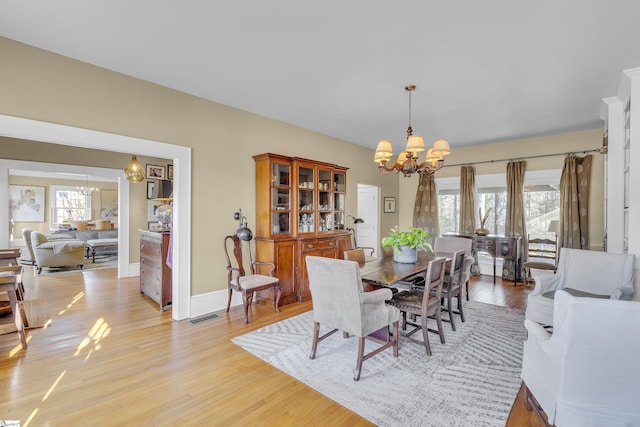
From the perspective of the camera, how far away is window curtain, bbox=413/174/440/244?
6512 millimetres

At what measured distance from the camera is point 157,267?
388 cm

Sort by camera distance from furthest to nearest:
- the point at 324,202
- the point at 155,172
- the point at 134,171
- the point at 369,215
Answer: the point at 369,215
the point at 155,172
the point at 134,171
the point at 324,202

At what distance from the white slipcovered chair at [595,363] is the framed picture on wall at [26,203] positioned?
43.3 feet

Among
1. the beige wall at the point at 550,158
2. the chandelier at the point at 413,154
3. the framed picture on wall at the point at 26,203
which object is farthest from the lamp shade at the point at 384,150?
the framed picture on wall at the point at 26,203

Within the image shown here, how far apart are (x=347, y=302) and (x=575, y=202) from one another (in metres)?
4.85

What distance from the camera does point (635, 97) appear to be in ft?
9.25

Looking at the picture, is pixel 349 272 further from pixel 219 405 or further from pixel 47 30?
pixel 47 30

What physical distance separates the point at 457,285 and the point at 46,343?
430cm

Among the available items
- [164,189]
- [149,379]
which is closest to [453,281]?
[149,379]

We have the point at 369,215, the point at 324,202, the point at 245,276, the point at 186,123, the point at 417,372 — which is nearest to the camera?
the point at 417,372

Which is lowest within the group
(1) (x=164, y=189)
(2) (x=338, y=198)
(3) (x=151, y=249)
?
(3) (x=151, y=249)

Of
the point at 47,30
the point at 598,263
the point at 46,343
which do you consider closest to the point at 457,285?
the point at 598,263

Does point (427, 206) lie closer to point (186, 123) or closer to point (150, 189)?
point (186, 123)

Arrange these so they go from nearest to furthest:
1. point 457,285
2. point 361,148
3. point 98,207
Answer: point 457,285
point 361,148
point 98,207
